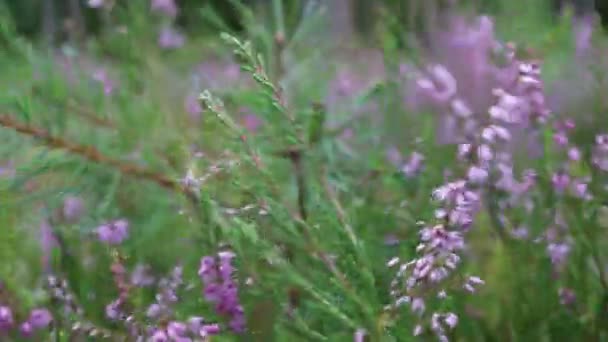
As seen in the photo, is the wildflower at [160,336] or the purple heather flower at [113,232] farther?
the purple heather flower at [113,232]

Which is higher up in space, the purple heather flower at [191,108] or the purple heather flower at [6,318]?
the purple heather flower at [6,318]

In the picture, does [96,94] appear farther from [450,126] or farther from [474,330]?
[474,330]

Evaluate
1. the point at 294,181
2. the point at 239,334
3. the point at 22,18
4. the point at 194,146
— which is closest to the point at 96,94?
the point at 194,146

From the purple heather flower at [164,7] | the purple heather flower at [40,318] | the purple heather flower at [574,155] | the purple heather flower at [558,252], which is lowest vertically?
the purple heather flower at [164,7]

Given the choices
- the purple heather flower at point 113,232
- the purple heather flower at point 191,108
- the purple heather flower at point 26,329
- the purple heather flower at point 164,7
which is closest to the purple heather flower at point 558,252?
the purple heather flower at point 113,232

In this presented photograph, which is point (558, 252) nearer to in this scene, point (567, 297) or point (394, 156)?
point (567, 297)

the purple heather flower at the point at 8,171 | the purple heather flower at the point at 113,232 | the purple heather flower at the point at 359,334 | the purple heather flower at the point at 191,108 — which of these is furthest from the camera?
the purple heather flower at the point at 191,108

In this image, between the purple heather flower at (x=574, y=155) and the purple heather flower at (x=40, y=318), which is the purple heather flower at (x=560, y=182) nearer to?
the purple heather flower at (x=574, y=155)
